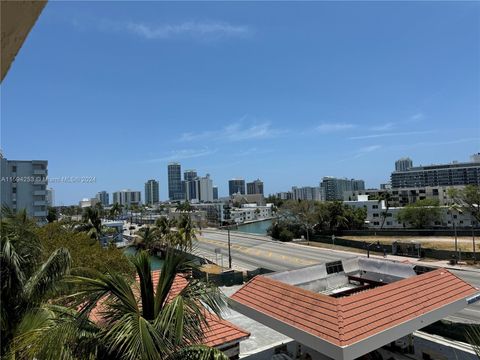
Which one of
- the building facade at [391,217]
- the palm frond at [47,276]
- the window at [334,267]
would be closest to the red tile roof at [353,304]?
the window at [334,267]

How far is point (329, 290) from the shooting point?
2095cm

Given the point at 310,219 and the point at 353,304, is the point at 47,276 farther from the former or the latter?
the point at 310,219

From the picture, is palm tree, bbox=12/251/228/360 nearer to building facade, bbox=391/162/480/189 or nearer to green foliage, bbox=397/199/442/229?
green foliage, bbox=397/199/442/229

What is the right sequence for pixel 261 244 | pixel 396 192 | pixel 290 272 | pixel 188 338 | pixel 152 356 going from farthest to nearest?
pixel 396 192
pixel 261 244
pixel 290 272
pixel 188 338
pixel 152 356

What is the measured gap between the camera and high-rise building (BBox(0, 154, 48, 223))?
267 feet

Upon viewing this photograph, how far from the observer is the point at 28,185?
83.4m

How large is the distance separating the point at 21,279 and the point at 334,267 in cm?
1675

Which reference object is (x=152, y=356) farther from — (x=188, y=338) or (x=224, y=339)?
(x=224, y=339)

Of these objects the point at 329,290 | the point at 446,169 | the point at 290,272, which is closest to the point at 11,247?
the point at 290,272

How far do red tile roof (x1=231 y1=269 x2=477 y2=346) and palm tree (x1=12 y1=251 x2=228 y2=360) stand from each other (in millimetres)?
7354

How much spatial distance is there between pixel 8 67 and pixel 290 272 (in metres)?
19.1

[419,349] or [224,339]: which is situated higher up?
[224,339]

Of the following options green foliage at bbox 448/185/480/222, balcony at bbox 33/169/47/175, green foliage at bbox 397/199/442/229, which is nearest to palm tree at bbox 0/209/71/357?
green foliage at bbox 448/185/480/222

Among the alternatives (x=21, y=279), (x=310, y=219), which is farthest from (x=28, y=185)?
(x=21, y=279)
